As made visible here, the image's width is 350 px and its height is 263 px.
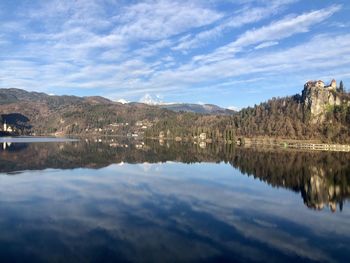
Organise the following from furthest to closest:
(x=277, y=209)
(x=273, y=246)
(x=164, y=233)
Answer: (x=277, y=209), (x=164, y=233), (x=273, y=246)

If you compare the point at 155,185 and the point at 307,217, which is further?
the point at 155,185

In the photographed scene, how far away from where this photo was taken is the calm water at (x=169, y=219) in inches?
997

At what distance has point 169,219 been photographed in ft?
112

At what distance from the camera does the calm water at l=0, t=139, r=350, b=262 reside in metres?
25.3

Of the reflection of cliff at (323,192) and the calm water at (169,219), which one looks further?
the reflection of cliff at (323,192)

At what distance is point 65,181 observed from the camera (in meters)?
54.8

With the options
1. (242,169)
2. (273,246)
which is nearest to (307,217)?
(273,246)

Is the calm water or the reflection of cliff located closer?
the calm water

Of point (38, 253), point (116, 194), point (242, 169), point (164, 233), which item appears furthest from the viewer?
point (242, 169)

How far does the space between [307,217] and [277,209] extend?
3.83 meters

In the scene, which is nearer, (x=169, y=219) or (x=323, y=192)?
(x=169, y=219)

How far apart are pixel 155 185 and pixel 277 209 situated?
19.6 m

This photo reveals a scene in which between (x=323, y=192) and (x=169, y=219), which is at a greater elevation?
(x=169, y=219)

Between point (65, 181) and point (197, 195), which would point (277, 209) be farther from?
point (65, 181)
